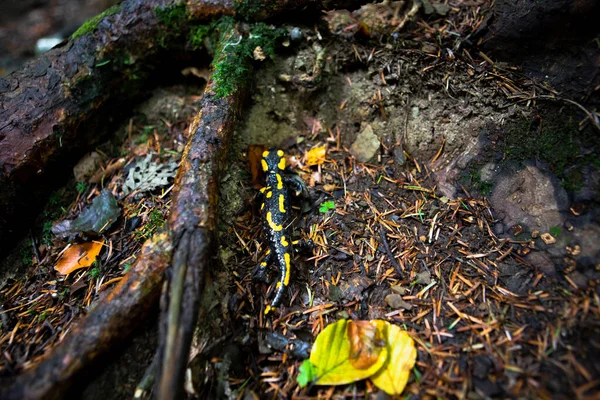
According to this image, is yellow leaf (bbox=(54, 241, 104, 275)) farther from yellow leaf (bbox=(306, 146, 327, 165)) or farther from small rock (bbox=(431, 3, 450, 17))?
small rock (bbox=(431, 3, 450, 17))

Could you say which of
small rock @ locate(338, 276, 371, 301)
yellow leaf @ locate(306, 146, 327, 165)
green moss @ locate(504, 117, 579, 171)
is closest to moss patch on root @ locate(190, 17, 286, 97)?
yellow leaf @ locate(306, 146, 327, 165)

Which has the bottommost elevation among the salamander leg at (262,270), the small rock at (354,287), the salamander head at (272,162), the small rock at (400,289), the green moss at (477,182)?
the small rock at (354,287)

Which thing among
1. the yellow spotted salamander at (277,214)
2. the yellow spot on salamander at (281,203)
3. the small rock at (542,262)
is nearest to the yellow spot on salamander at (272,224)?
the yellow spotted salamander at (277,214)

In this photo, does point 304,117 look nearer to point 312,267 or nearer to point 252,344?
point 312,267

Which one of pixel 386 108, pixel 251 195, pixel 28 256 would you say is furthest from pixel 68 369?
pixel 386 108

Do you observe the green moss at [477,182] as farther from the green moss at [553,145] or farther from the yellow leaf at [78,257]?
the yellow leaf at [78,257]

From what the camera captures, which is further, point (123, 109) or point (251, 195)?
point (123, 109)

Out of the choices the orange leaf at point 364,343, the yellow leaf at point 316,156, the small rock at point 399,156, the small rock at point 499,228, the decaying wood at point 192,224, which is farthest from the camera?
the yellow leaf at point 316,156
